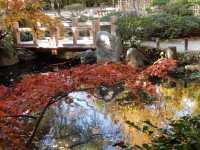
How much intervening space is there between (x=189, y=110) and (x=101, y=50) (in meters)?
6.07

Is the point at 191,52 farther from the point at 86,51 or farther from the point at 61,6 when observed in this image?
the point at 61,6

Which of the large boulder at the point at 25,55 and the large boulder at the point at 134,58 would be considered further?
the large boulder at the point at 25,55

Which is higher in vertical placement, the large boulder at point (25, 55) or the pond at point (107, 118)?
the large boulder at point (25, 55)

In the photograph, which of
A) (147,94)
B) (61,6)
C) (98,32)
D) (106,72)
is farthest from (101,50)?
(61,6)

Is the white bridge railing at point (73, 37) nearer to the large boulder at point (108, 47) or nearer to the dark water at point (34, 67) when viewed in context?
the dark water at point (34, 67)

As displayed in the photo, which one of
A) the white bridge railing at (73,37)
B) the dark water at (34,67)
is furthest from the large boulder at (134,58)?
the dark water at (34,67)

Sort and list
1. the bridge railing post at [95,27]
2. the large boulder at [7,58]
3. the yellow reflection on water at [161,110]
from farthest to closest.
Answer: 1. the large boulder at [7,58]
2. the bridge railing post at [95,27]
3. the yellow reflection on water at [161,110]

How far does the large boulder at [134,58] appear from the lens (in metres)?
15.5

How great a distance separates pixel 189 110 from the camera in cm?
1102

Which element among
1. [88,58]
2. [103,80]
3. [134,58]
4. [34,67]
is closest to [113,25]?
[88,58]

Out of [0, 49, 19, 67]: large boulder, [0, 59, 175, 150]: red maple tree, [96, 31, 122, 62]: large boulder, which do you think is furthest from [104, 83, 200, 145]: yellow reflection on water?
[0, 49, 19, 67]: large boulder

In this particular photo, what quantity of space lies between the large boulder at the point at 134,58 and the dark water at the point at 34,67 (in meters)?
2.77

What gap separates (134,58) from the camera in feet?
51.0

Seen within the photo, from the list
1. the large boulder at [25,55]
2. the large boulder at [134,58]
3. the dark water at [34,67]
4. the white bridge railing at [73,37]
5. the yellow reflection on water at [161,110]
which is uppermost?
the white bridge railing at [73,37]
